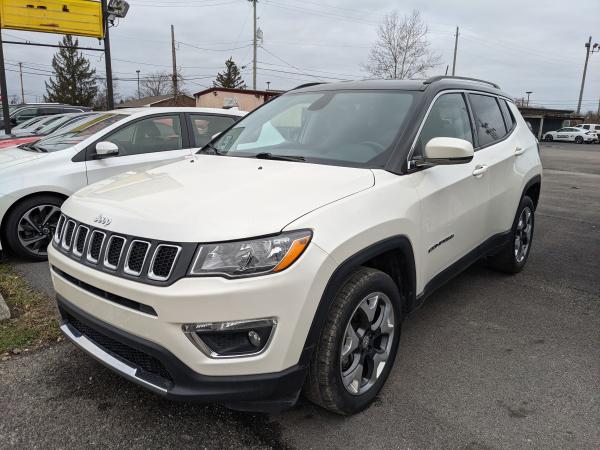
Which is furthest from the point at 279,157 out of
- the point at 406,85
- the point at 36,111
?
the point at 36,111

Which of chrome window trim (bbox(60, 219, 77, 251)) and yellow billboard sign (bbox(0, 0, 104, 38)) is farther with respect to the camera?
yellow billboard sign (bbox(0, 0, 104, 38))

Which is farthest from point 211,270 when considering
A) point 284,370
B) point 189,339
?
point 284,370

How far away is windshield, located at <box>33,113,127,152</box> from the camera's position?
5.47 metres

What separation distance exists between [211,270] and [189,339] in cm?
30

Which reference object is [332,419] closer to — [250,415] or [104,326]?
[250,415]

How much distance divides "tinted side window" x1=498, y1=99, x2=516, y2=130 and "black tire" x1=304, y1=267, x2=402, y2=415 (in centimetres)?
267

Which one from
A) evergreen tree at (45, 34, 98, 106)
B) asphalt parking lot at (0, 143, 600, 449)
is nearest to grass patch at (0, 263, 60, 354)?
asphalt parking lot at (0, 143, 600, 449)

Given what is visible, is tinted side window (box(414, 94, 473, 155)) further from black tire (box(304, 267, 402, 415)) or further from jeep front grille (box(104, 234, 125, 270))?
jeep front grille (box(104, 234, 125, 270))

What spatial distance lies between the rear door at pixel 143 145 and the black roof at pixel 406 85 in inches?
85.0

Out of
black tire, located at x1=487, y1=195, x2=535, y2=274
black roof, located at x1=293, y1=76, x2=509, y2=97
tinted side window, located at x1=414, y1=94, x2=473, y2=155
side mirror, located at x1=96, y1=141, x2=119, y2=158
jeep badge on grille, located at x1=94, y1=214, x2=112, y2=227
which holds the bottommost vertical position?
black tire, located at x1=487, y1=195, x2=535, y2=274

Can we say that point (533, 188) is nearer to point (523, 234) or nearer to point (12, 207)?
point (523, 234)

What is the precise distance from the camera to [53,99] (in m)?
59.4

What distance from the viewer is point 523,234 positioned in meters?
4.85

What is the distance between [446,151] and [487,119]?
1.62 m
